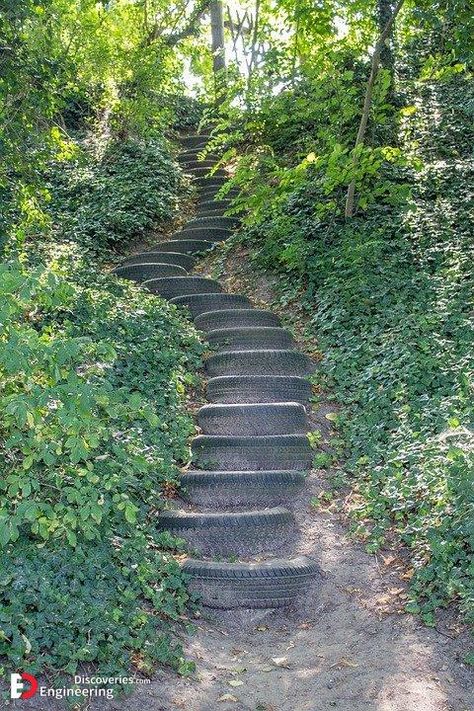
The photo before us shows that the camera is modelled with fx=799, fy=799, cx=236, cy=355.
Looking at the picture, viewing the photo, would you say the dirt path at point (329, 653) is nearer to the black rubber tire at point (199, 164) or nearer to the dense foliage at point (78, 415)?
the dense foliage at point (78, 415)

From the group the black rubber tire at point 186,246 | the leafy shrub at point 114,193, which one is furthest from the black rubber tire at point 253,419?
the leafy shrub at point 114,193

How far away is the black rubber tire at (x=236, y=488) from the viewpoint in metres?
6.53

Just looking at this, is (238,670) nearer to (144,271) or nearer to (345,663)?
(345,663)

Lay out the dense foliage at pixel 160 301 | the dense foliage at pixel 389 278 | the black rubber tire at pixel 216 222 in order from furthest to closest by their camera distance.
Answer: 1. the black rubber tire at pixel 216 222
2. the dense foliage at pixel 389 278
3. the dense foliage at pixel 160 301

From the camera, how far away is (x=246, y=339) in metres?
9.17

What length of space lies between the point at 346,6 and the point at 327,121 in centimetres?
191

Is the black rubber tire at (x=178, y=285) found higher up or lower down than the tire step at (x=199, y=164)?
lower down

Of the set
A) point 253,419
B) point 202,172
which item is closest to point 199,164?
point 202,172

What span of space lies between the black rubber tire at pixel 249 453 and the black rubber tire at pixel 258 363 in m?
1.45

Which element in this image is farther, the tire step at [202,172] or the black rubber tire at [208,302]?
the tire step at [202,172]

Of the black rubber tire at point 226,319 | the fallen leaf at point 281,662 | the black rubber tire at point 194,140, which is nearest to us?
the fallen leaf at point 281,662

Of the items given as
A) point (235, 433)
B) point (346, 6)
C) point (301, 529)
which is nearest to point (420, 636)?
point (301, 529)

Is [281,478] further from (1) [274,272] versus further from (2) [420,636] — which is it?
(1) [274,272]
